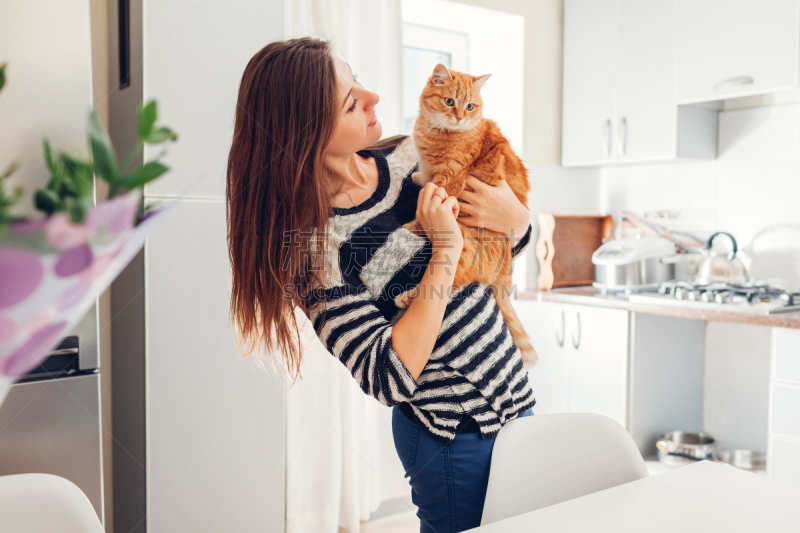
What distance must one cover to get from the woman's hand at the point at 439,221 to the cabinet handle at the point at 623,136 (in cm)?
187

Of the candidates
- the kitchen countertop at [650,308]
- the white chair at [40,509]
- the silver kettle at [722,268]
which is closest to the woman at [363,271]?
the white chair at [40,509]

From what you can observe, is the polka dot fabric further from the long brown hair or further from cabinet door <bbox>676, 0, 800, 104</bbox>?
cabinet door <bbox>676, 0, 800, 104</bbox>

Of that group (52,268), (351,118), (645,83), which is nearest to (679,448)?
(645,83)

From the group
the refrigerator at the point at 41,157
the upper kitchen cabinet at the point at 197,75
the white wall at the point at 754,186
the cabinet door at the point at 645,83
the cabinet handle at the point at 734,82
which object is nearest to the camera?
the refrigerator at the point at 41,157

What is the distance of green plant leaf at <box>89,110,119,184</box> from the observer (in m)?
0.18

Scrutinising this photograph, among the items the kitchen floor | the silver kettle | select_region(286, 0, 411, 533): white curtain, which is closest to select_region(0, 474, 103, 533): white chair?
select_region(286, 0, 411, 533): white curtain

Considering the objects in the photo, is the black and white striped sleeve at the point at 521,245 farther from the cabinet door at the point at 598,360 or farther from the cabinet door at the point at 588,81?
the cabinet door at the point at 588,81

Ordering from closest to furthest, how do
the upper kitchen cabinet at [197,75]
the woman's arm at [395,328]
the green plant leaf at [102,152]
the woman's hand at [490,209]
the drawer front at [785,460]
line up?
1. the green plant leaf at [102,152]
2. the woman's arm at [395,328]
3. the woman's hand at [490,209]
4. the upper kitchen cabinet at [197,75]
5. the drawer front at [785,460]

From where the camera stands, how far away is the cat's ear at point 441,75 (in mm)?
1110

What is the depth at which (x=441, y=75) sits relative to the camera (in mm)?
1120

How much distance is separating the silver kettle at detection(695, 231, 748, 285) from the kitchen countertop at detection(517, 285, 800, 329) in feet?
1.05

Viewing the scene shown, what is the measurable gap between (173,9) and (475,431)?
1.24 metres

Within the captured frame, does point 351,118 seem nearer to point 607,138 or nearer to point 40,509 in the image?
point 40,509

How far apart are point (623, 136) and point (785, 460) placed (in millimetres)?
1394
